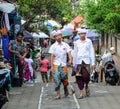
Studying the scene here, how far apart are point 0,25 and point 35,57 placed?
1701 cm

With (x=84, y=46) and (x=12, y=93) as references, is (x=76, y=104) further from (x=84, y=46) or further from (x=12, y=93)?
(x=12, y=93)

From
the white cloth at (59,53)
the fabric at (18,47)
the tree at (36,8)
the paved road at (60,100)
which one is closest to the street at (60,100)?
the paved road at (60,100)

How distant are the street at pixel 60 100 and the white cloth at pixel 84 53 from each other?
0.90 meters

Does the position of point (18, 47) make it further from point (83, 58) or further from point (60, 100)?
point (60, 100)


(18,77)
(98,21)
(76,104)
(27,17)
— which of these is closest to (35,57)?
(27,17)

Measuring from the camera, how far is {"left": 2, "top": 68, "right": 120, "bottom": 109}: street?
35.9ft

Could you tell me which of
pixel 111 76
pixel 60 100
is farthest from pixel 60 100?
pixel 111 76

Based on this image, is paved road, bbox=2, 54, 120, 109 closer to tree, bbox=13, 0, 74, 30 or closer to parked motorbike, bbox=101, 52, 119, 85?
parked motorbike, bbox=101, 52, 119, 85

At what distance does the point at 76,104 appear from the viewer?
11078mm

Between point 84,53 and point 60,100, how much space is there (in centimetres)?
126

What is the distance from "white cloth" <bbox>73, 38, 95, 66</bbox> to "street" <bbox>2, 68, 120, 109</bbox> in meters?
0.90

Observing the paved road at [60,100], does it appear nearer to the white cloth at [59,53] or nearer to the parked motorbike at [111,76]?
the white cloth at [59,53]

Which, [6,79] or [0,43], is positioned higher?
[0,43]

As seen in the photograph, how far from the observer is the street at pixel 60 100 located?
1094cm
